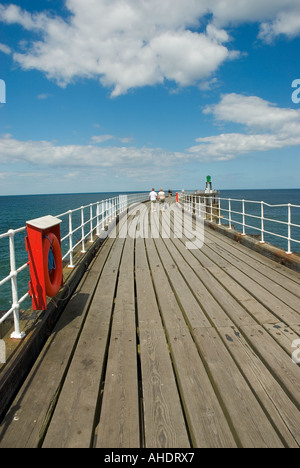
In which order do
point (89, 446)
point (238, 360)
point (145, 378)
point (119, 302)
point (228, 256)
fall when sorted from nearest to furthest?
1. point (89, 446)
2. point (145, 378)
3. point (238, 360)
4. point (119, 302)
5. point (228, 256)

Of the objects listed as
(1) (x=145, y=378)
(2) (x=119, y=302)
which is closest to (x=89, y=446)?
(1) (x=145, y=378)

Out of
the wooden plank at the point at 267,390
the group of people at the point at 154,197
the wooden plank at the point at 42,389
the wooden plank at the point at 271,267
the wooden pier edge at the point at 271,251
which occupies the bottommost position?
the wooden plank at the point at 267,390

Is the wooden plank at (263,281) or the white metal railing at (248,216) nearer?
the wooden plank at (263,281)

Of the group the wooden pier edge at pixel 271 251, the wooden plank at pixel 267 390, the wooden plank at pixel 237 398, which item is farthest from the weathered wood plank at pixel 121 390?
the wooden pier edge at pixel 271 251

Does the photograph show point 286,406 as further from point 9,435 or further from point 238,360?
point 9,435

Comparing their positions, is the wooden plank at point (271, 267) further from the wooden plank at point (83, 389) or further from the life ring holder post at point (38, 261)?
the life ring holder post at point (38, 261)

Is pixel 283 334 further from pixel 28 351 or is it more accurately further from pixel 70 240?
pixel 70 240

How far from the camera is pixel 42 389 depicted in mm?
2297

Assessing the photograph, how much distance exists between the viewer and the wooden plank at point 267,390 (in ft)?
6.19

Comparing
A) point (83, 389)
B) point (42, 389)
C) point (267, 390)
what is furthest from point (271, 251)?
point (42, 389)

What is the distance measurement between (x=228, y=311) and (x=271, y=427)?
1.76 m

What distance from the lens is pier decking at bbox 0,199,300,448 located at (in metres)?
1.88

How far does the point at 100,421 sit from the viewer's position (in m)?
1.97

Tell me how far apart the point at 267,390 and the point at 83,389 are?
131 centimetres
